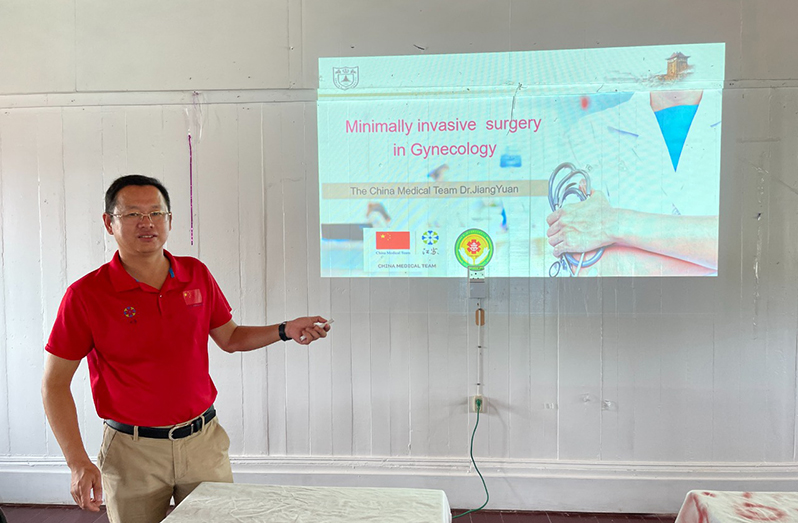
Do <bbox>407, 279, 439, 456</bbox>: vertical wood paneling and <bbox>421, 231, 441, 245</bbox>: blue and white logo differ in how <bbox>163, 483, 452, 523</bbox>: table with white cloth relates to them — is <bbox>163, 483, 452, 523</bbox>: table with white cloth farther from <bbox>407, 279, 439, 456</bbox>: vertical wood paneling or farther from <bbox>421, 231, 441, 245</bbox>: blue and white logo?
<bbox>421, 231, 441, 245</bbox>: blue and white logo

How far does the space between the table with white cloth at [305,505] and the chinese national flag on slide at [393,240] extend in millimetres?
1304

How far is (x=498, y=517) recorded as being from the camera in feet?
7.88

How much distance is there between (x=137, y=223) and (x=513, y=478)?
2.09 m

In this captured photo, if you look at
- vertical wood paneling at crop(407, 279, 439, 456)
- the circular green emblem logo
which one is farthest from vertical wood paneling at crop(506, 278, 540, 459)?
vertical wood paneling at crop(407, 279, 439, 456)

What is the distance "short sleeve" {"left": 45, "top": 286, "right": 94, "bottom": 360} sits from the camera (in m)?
1.31

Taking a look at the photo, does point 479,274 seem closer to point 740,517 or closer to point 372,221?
point 372,221

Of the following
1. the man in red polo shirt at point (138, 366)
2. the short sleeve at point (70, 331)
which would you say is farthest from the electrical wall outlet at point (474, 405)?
the short sleeve at point (70, 331)

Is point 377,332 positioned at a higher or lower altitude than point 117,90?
lower

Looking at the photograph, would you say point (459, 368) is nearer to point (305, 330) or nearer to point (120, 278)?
point (305, 330)

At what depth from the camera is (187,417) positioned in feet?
4.68

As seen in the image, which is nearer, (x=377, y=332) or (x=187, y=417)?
(x=187, y=417)

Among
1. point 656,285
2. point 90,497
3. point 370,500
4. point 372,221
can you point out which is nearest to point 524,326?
point 656,285

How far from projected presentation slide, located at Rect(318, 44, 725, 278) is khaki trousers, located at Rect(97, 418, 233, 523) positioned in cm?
121

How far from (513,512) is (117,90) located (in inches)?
117
